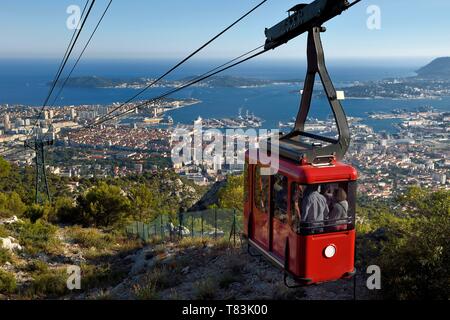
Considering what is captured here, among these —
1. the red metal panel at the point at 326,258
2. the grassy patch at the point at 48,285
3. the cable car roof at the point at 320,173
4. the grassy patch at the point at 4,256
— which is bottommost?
the grassy patch at the point at 48,285

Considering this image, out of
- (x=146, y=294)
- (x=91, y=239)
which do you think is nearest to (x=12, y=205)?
(x=91, y=239)

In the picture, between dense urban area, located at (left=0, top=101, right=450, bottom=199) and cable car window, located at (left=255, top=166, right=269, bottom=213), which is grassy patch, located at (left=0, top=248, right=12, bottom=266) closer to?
cable car window, located at (left=255, top=166, right=269, bottom=213)

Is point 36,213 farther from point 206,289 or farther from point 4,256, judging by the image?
point 206,289

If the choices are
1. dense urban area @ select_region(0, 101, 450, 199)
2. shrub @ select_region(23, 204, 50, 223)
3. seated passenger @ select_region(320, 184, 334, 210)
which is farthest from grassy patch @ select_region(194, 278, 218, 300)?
dense urban area @ select_region(0, 101, 450, 199)

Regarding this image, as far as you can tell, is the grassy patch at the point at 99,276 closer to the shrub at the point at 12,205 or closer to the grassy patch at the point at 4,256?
the grassy patch at the point at 4,256

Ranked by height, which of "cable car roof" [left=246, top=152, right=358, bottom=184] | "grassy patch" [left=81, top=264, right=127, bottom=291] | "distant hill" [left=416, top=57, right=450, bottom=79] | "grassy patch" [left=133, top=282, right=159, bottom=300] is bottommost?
"grassy patch" [left=81, top=264, right=127, bottom=291]

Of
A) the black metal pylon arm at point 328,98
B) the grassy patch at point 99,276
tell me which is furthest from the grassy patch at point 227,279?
the black metal pylon arm at point 328,98
